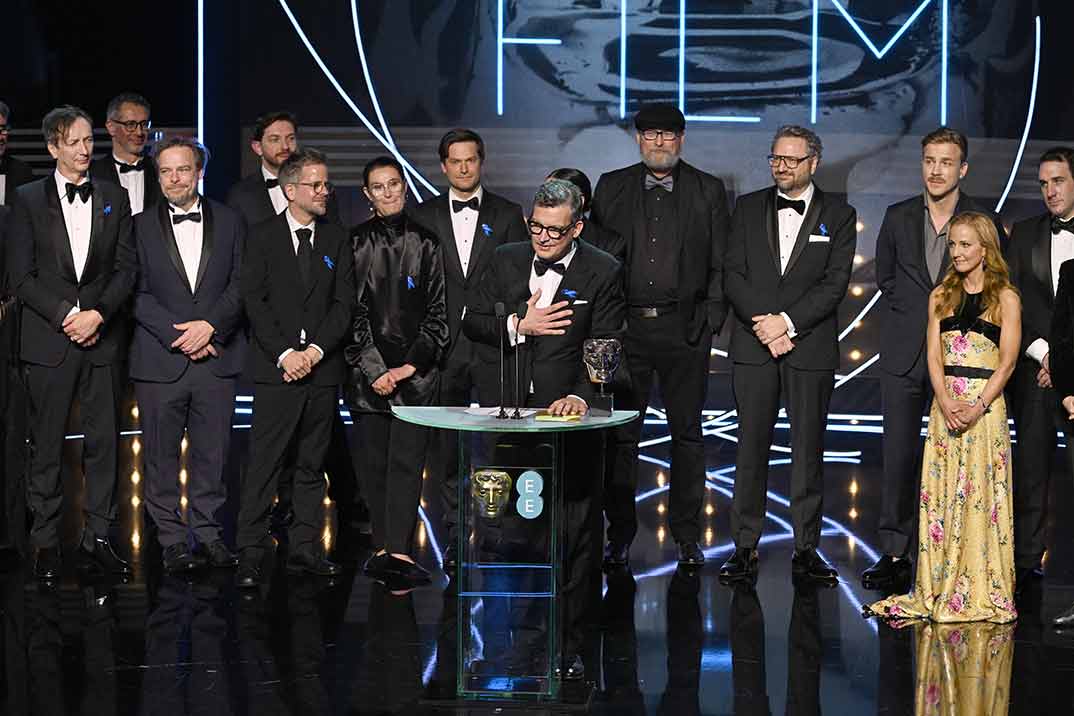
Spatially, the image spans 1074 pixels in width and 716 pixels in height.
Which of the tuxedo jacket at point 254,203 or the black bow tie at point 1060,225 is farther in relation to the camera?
the tuxedo jacket at point 254,203

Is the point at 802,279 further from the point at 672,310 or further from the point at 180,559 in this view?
the point at 180,559

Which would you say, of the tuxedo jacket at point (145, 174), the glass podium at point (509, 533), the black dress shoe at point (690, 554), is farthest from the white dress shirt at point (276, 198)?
the glass podium at point (509, 533)

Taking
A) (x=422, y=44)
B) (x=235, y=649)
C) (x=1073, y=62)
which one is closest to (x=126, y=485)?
(x=235, y=649)

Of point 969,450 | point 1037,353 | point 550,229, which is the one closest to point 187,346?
point 550,229

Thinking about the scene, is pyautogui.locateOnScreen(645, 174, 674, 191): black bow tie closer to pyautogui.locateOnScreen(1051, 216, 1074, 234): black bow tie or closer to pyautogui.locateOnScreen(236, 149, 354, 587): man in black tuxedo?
pyautogui.locateOnScreen(236, 149, 354, 587): man in black tuxedo

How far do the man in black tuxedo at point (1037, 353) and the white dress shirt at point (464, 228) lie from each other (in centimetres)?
229

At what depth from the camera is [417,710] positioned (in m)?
4.65

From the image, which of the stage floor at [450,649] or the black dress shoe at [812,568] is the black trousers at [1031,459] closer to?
the stage floor at [450,649]

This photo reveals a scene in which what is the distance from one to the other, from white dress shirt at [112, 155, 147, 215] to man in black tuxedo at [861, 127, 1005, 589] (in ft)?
11.3

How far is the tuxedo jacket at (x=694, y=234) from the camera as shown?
21.7 feet

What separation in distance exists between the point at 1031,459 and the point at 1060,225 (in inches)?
38.9

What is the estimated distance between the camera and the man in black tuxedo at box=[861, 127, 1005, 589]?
6320 millimetres

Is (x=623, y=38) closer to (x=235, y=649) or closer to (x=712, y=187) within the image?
(x=712, y=187)

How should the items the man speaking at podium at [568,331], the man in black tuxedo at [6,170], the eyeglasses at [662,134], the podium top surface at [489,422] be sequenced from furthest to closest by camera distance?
the man in black tuxedo at [6,170], the eyeglasses at [662,134], the man speaking at podium at [568,331], the podium top surface at [489,422]
